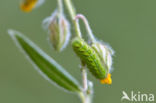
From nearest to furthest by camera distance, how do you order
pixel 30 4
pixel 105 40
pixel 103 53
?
pixel 103 53
pixel 30 4
pixel 105 40

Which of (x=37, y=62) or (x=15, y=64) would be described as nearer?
(x=37, y=62)

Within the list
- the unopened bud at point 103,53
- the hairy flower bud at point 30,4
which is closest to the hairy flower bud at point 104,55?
the unopened bud at point 103,53

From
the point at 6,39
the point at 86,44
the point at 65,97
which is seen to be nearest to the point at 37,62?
the point at 86,44

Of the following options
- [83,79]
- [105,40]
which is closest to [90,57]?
[83,79]

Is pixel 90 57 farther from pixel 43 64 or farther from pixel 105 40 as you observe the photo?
pixel 105 40

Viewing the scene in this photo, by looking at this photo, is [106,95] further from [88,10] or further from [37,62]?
[37,62]

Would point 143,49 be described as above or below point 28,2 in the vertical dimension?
above
